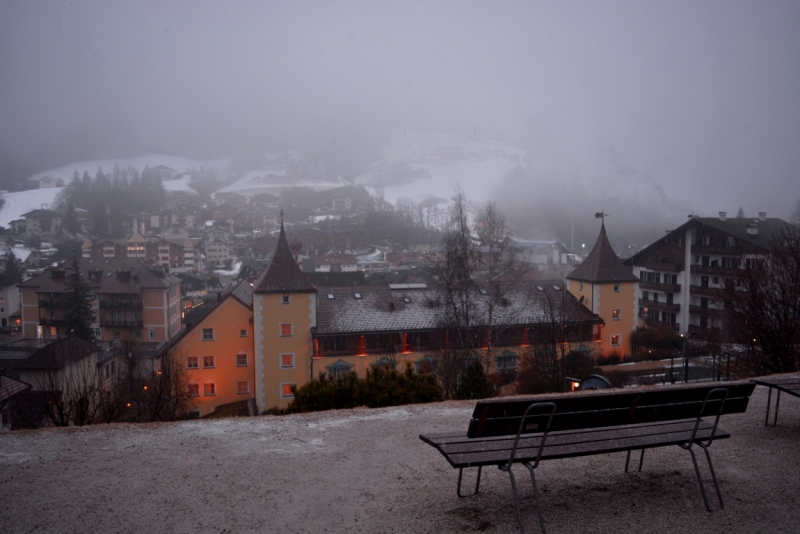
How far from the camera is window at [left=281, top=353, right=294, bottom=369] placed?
85.3ft

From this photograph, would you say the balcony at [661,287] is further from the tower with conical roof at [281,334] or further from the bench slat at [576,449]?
the bench slat at [576,449]

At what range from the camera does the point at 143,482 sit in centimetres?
529

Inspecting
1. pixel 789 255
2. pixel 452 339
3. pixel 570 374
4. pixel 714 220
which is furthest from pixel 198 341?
pixel 714 220

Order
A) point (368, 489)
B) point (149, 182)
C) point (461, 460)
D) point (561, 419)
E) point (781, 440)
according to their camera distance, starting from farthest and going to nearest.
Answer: point (149, 182) → point (781, 440) → point (368, 489) → point (561, 419) → point (461, 460)

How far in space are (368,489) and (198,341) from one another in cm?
2387

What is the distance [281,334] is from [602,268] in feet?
57.3

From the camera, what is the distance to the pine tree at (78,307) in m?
32.2

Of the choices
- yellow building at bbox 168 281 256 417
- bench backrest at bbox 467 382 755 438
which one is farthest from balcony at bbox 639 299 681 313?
bench backrest at bbox 467 382 755 438

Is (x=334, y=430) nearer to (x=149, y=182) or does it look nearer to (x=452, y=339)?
(x=452, y=339)

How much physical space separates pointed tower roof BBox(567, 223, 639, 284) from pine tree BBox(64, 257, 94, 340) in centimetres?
2799

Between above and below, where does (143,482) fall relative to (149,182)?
below

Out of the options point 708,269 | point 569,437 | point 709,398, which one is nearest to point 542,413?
point 569,437

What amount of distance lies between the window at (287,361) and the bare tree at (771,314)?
58.7 ft

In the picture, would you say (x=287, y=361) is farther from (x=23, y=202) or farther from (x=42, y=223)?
(x=23, y=202)
